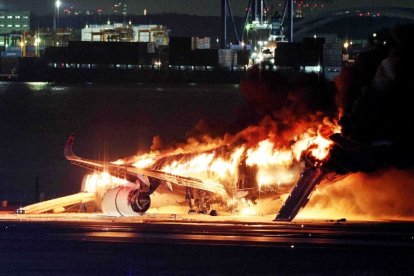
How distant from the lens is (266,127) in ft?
110

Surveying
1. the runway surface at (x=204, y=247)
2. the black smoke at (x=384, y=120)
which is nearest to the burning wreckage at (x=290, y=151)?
the black smoke at (x=384, y=120)

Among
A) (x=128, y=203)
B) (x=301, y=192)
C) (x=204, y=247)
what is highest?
(x=204, y=247)

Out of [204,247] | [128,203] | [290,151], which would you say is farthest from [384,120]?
[128,203]

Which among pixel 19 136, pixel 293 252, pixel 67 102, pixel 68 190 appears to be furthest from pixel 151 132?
pixel 293 252

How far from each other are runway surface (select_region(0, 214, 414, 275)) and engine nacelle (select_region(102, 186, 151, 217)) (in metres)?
5.91

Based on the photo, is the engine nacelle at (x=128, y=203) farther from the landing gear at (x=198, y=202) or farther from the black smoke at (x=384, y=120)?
the black smoke at (x=384, y=120)

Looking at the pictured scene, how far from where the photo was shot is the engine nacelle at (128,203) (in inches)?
1344

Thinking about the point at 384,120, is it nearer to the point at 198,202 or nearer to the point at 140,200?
the point at 198,202

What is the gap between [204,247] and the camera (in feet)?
71.2

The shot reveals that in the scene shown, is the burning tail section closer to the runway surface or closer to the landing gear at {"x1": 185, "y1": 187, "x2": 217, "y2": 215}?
the runway surface

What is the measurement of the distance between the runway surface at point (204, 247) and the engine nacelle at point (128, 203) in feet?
19.4

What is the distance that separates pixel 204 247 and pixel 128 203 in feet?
42.3

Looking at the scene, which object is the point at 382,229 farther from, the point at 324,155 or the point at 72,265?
the point at 72,265

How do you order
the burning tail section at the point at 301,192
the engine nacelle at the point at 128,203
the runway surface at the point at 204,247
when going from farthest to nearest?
the engine nacelle at the point at 128,203
the burning tail section at the point at 301,192
the runway surface at the point at 204,247
